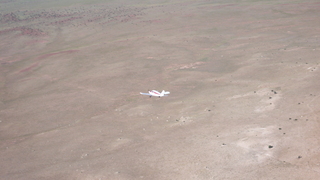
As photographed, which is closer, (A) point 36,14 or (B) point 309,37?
(B) point 309,37

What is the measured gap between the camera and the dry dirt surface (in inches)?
1020

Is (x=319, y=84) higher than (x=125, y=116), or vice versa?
(x=319, y=84)

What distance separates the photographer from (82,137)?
34125 millimetres

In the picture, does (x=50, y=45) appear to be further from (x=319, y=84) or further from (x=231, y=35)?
(x=319, y=84)

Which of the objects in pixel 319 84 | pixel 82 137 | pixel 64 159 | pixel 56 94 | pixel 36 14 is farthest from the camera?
pixel 36 14

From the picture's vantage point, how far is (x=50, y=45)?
8631cm

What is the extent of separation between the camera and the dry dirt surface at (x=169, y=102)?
25906mm

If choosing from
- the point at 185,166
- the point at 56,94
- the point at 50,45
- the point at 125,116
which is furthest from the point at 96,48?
Answer: the point at 185,166

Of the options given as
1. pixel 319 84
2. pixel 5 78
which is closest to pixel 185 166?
pixel 319 84

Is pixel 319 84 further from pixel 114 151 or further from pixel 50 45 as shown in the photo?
pixel 50 45

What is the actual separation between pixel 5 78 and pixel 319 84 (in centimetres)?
5282

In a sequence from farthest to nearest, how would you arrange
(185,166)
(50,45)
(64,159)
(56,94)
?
(50,45) < (56,94) < (64,159) < (185,166)

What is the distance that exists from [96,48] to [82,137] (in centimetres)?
4498

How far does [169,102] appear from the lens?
138 ft
